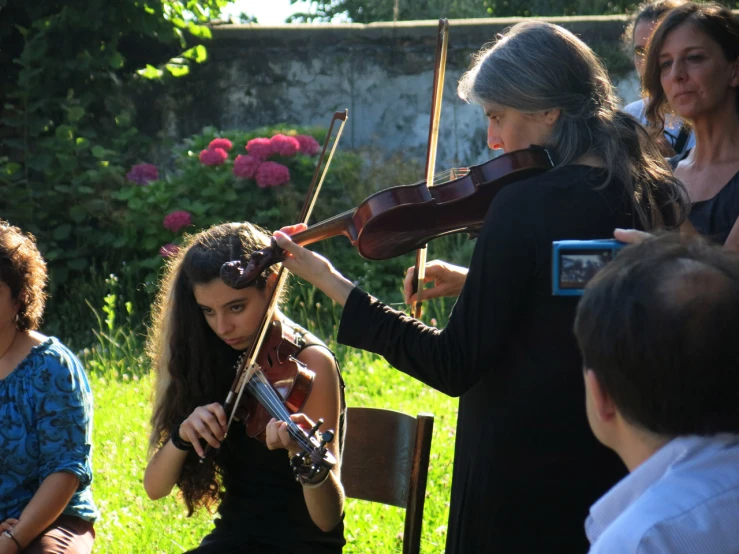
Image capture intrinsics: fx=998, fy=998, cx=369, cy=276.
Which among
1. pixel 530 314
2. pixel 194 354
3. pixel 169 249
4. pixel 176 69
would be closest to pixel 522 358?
pixel 530 314

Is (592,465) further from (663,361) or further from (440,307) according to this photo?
(440,307)

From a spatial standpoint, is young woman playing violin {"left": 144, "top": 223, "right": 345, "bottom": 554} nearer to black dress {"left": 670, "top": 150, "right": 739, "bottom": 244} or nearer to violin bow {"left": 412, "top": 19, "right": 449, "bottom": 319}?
violin bow {"left": 412, "top": 19, "right": 449, "bottom": 319}

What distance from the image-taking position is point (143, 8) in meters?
6.69

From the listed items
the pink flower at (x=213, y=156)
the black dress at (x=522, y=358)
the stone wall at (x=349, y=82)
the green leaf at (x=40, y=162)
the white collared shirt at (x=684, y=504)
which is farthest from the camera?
the stone wall at (x=349, y=82)

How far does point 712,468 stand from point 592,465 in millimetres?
752

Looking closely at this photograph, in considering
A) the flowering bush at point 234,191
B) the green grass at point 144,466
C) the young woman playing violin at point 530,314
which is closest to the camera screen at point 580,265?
the young woman playing violin at point 530,314

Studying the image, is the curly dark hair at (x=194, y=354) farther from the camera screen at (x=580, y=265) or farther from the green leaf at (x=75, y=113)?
the green leaf at (x=75, y=113)

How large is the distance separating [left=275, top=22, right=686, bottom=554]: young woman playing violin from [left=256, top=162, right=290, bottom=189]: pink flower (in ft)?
13.3

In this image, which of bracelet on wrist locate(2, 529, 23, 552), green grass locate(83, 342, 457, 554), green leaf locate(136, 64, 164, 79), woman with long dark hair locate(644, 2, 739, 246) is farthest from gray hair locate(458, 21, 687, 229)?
green leaf locate(136, 64, 164, 79)

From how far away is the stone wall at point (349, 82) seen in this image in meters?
6.57

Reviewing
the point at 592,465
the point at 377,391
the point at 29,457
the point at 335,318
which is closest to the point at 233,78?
the point at 335,318

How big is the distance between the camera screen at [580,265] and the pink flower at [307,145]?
4.78 metres

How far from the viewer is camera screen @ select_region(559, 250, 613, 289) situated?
59.9 inches

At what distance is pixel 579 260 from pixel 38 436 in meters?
1.76
